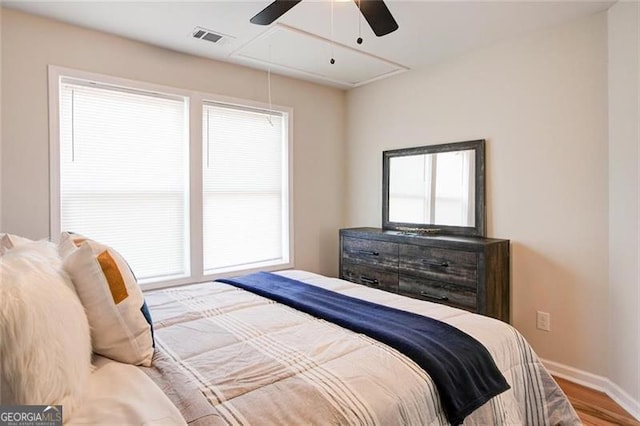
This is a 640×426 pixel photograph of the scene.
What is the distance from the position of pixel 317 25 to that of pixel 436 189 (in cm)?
170

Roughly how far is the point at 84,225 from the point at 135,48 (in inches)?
55.9

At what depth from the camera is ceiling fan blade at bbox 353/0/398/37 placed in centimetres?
185

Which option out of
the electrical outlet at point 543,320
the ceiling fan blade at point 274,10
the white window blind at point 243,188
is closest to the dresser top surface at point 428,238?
the electrical outlet at point 543,320

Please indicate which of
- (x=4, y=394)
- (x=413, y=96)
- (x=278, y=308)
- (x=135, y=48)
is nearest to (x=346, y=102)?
(x=413, y=96)

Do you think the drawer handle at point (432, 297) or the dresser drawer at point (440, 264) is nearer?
the dresser drawer at point (440, 264)

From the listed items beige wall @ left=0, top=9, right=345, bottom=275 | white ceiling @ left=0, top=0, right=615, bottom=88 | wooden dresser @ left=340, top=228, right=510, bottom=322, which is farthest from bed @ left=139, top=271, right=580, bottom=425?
white ceiling @ left=0, top=0, right=615, bottom=88

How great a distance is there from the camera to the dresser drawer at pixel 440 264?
2.67m

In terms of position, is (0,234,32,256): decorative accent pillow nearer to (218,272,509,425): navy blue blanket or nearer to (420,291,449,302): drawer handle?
(218,272,509,425): navy blue blanket

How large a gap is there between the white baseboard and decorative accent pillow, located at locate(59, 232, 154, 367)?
8.74 feet

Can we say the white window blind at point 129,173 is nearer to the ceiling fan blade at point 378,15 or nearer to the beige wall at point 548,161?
the ceiling fan blade at point 378,15

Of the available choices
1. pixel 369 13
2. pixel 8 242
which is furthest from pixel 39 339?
pixel 369 13

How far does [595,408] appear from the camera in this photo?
7.34 ft

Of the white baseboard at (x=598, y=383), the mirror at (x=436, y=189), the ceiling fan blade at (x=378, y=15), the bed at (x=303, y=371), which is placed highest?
the ceiling fan blade at (x=378, y=15)

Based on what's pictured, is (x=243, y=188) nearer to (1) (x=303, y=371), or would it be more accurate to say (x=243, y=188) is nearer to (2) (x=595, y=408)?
(1) (x=303, y=371)
